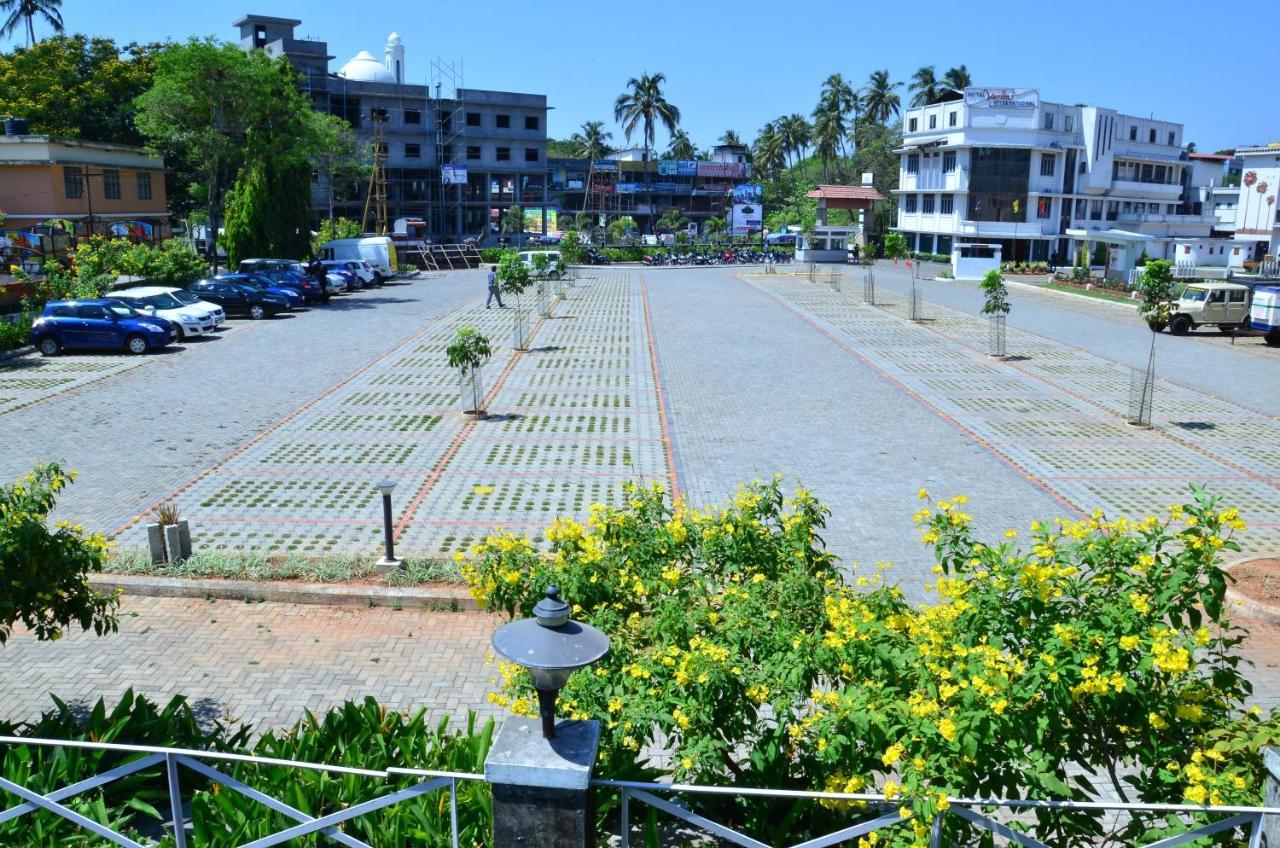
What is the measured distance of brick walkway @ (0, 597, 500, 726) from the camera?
895 centimetres

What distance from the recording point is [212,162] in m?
41.4

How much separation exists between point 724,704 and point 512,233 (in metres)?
78.2

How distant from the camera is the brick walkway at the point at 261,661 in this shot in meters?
8.95

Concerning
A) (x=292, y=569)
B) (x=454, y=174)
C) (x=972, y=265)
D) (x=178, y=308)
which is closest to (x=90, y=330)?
(x=178, y=308)

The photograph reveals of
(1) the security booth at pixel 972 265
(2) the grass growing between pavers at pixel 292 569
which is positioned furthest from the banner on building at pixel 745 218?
(2) the grass growing between pavers at pixel 292 569

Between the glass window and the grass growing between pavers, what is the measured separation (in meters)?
65.0

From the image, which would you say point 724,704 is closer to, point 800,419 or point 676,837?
point 676,837

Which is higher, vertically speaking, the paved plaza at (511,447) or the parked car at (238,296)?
the parked car at (238,296)

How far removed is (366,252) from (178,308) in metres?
18.8

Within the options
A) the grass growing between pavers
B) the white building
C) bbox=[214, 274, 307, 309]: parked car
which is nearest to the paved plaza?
the grass growing between pavers

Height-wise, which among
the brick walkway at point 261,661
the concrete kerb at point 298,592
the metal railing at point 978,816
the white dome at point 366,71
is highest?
the white dome at point 366,71

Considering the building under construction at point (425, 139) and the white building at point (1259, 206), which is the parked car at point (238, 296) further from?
the white building at point (1259, 206)

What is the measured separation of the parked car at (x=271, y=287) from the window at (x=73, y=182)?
42.4ft

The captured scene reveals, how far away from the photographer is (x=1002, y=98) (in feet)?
225
